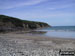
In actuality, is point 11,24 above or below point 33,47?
above

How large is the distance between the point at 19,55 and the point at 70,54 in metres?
3.30

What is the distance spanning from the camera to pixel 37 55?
8430 mm

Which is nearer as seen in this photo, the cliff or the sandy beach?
the sandy beach

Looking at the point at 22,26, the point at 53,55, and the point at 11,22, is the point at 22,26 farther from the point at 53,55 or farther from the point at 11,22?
the point at 53,55

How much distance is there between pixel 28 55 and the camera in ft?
27.6

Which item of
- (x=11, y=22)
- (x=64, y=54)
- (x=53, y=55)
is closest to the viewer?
(x=64, y=54)

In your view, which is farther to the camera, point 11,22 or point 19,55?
Result: point 11,22

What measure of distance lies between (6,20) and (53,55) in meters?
67.1

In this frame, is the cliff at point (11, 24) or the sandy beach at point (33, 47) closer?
the sandy beach at point (33, 47)

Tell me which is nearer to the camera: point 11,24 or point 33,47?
point 33,47

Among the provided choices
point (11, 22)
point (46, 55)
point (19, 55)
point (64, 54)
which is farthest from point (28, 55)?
point (11, 22)

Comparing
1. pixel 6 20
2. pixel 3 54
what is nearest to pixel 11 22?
pixel 6 20

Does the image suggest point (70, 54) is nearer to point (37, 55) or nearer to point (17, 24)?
point (37, 55)

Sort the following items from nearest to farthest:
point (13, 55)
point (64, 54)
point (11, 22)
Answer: point (64, 54) → point (13, 55) → point (11, 22)
